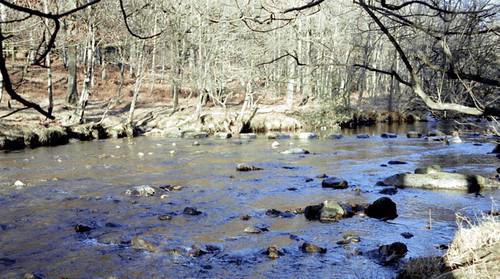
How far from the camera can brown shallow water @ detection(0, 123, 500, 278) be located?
6859 mm

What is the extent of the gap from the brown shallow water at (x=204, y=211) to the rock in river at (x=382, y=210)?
0.76 ft

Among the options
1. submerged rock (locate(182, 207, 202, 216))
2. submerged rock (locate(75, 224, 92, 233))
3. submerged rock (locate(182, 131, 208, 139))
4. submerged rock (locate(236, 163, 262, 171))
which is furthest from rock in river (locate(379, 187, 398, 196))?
submerged rock (locate(182, 131, 208, 139))

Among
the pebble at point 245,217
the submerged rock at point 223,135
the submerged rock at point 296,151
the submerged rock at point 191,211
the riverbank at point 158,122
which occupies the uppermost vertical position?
the riverbank at point 158,122

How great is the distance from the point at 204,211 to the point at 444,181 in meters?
6.02

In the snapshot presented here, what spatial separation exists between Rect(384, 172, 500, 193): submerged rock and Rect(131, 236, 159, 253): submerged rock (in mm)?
7113

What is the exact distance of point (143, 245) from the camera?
301 inches

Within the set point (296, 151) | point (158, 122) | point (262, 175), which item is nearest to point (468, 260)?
point (262, 175)

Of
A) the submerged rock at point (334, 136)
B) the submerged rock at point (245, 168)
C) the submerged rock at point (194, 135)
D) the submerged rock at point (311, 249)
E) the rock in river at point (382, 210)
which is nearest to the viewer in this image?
the submerged rock at point (311, 249)

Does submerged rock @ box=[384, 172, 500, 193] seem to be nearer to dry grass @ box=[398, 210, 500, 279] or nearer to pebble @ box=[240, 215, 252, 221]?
pebble @ box=[240, 215, 252, 221]

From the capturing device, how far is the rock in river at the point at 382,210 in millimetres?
9484

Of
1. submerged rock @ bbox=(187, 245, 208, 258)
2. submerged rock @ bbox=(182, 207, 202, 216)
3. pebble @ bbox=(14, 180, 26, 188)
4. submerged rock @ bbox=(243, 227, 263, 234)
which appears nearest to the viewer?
submerged rock @ bbox=(187, 245, 208, 258)

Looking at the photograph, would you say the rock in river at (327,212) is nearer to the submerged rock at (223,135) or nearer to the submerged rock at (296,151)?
the submerged rock at (296,151)

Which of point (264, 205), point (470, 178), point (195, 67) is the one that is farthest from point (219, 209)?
point (195, 67)

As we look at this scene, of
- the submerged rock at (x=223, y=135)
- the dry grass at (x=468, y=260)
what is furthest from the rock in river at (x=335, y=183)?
the submerged rock at (x=223, y=135)
